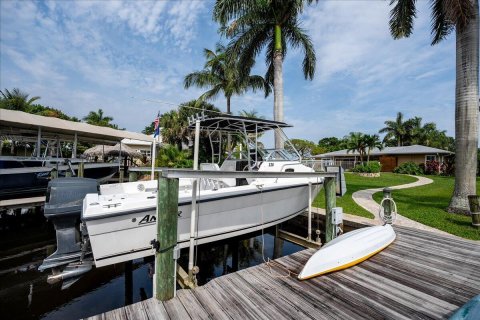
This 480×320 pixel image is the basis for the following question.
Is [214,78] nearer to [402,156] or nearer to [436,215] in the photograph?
[436,215]

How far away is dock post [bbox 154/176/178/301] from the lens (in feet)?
11.0

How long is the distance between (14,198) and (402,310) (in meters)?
11.8

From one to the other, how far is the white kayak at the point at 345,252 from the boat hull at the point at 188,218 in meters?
1.83

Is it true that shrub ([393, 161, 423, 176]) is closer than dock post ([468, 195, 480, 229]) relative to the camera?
No

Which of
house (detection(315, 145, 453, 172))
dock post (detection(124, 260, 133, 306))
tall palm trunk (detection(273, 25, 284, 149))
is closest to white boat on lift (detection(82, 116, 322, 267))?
dock post (detection(124, 260, 133, 306))

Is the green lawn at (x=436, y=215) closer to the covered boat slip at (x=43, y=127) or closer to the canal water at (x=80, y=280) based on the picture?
the canal water at (x=80, y=280)

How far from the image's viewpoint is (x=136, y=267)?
678cm

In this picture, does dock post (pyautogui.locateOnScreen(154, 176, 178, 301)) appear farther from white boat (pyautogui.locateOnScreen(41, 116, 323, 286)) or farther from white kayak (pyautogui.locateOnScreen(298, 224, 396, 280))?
white kayak (pyautogui.locateOnScreen(298, 224, 396, 280))

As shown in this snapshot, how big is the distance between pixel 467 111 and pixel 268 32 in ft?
31.6

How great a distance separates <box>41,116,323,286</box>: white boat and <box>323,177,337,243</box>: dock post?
2.19 feet

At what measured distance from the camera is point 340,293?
139 inches

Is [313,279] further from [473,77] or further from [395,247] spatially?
[473,77]

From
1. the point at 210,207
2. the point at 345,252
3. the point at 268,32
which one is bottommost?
the point at 345,252

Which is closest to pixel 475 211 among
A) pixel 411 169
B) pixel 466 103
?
pixel 466 103
